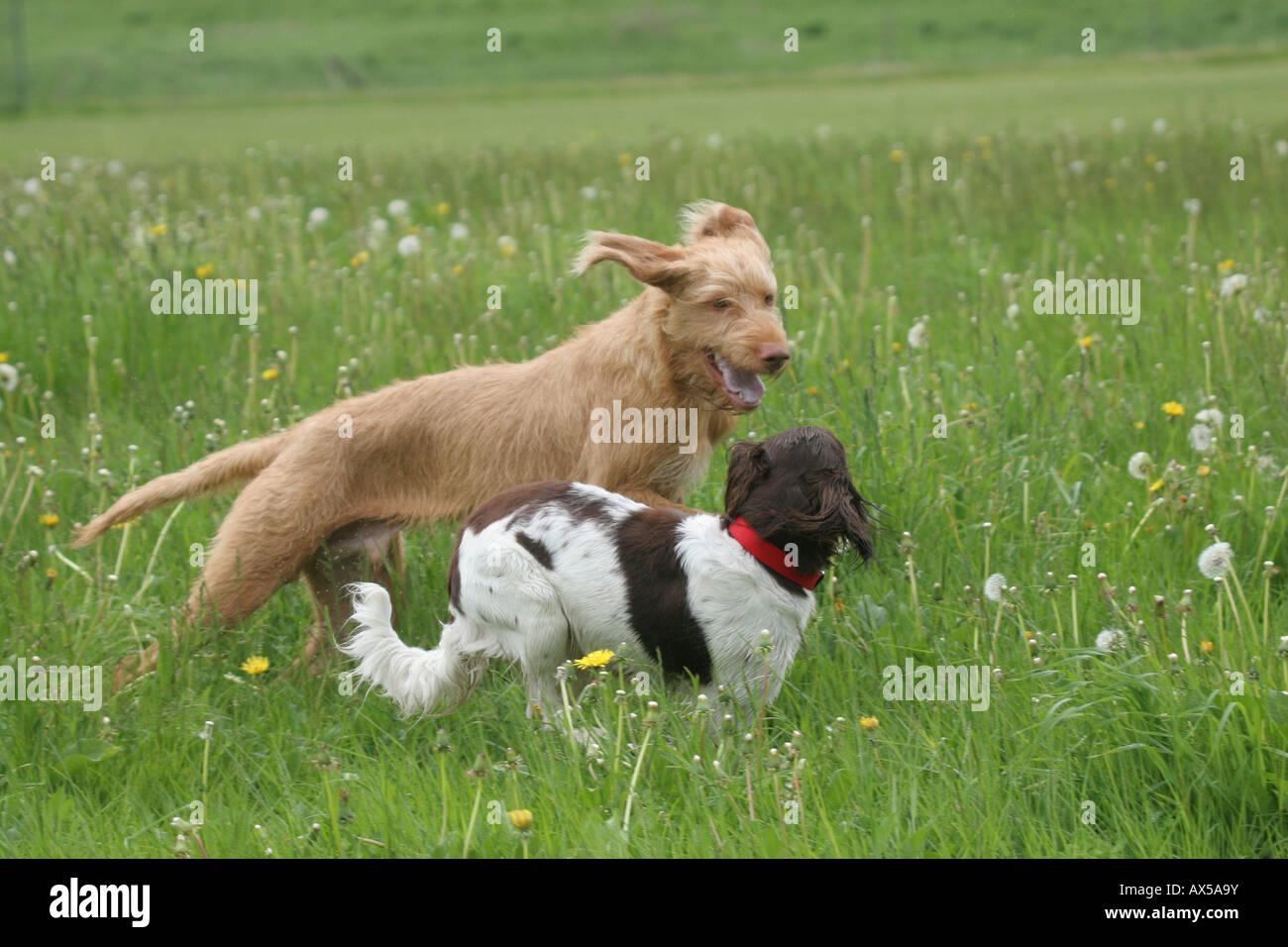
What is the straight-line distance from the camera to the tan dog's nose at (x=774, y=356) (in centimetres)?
418

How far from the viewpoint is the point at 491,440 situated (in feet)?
15.0

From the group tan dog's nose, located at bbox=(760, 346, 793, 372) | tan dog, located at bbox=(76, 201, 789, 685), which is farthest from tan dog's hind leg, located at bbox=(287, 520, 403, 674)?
tan dog's nose, located at bbox=(760, 346, 793, 372)

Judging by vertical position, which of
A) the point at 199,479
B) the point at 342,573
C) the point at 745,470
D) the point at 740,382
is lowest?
the point at 342,573

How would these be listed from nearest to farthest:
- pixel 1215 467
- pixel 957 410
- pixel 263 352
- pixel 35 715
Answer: pixel 35 715
pixel 1215 467
pixel 957 410
pixel 263 352

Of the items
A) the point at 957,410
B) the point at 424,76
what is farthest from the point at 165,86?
the point at 957,410

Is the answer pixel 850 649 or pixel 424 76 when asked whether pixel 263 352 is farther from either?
pixel 424 76

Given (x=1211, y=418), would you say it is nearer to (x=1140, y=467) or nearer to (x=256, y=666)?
(x=1140, y=467)

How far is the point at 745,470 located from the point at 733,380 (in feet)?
2.28

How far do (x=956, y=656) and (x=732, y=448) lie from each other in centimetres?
104

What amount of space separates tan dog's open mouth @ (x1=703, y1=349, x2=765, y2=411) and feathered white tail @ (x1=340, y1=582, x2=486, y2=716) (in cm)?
114

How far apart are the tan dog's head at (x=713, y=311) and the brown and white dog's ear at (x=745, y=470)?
550mm

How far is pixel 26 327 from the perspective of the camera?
714 cm

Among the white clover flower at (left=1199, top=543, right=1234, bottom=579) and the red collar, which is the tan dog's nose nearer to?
the red collar

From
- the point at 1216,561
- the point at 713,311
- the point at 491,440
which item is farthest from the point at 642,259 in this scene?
the point at 1216,561
